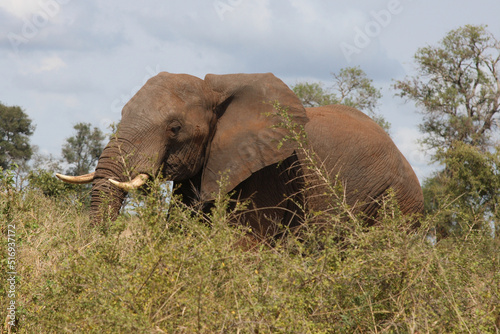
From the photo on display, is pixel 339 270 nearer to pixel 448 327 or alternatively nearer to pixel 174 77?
pixel 448 327

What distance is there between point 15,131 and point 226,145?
26.5 m

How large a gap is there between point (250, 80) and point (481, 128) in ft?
68.8

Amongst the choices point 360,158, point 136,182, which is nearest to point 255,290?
point 136,182

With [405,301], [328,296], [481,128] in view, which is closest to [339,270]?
[328,296]

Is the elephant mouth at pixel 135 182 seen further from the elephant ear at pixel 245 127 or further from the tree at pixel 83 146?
the tree at pixel 83 146

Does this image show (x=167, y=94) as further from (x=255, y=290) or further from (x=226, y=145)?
(x=255, y=290)

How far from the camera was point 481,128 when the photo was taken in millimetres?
26734

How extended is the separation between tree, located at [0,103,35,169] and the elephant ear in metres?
24.3

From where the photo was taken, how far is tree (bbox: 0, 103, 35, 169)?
30.2 m

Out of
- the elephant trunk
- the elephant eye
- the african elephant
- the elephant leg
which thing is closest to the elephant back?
the african elephant

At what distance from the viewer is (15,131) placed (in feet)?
104

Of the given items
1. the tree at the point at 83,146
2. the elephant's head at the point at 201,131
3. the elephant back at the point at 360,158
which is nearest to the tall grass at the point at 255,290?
the elephant's head at the point at 201,131

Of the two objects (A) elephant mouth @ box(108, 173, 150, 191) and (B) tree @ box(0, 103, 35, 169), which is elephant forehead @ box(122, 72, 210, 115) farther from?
(B) tree @ box(0, 103, 35, 169)

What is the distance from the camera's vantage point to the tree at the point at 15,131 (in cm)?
3025
